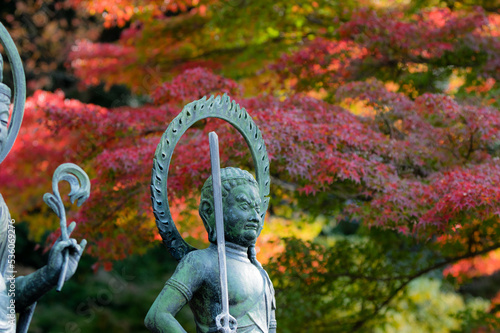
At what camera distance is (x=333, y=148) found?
216 inches

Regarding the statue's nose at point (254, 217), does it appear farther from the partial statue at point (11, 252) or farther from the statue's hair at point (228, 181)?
the partial statue at point (11, 252)

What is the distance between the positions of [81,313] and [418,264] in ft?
21.3

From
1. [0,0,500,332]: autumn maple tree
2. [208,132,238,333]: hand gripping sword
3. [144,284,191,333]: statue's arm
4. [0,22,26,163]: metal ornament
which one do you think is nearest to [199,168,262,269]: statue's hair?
[208,132,238,333]: hand gripping sword

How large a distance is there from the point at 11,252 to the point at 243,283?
1.05 meters

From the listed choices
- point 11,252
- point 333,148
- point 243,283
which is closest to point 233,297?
point 243,283

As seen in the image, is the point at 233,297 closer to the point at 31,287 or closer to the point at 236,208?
the point at 236,208

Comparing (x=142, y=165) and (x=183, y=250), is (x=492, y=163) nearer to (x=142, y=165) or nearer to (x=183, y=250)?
(x=142, y=165)

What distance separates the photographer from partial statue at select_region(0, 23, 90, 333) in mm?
2688

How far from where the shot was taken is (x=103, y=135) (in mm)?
6312

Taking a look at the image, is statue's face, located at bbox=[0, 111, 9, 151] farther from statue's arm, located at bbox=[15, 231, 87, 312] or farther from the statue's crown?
the statue's crown

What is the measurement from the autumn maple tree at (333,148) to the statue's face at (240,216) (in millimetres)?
1941

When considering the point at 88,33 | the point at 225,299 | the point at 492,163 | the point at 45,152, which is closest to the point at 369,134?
the point at 492,163

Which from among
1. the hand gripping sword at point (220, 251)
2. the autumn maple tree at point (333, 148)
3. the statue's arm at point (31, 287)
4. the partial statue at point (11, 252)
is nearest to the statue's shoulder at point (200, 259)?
the hand gripping sword at point (220, 251)

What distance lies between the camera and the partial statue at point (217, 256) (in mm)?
2949
